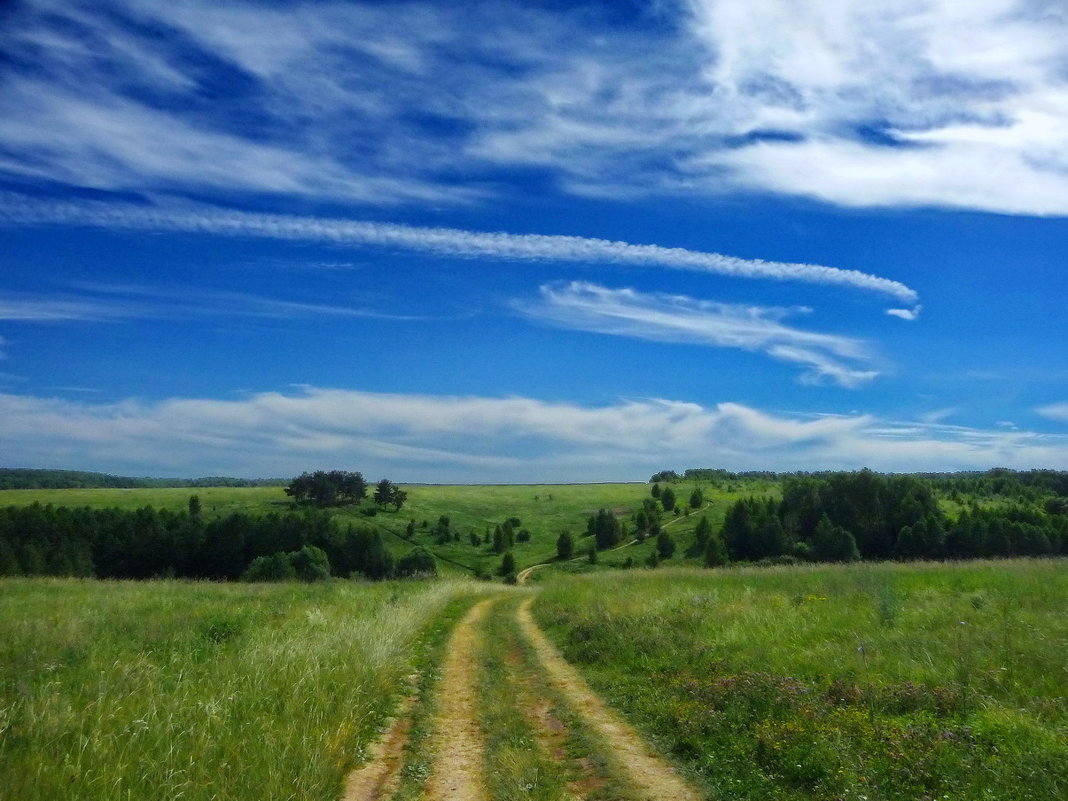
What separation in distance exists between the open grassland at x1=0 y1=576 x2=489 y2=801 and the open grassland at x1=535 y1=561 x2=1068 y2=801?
164 inches

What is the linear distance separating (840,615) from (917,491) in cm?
8133

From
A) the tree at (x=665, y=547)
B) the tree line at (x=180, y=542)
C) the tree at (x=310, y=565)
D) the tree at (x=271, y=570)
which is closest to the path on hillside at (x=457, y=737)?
the tree at (x=271, y=570)

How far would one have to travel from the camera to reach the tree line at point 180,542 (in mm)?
81250

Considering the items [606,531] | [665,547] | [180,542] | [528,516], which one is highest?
[180,542]

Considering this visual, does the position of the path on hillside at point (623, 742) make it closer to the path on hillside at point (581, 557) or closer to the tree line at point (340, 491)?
the path on hillside at point (581, 557)

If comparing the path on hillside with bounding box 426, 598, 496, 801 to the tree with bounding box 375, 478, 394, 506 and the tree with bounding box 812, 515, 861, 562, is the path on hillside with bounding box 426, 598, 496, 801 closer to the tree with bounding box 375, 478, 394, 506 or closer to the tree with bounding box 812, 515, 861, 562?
the tree with bounding box 812, 515, 861, 562

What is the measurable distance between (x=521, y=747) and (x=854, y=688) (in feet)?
16.1

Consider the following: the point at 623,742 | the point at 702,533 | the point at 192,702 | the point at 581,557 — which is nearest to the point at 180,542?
the point at 581,557

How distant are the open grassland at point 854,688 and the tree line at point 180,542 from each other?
64767 mm

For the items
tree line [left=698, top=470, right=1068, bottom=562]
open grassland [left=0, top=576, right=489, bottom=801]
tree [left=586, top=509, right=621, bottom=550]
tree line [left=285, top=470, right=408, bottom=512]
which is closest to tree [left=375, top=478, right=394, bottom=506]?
tree line [left=285, top=470, right=408, bottom=512]

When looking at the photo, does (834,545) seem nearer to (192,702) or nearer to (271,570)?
(271,570)

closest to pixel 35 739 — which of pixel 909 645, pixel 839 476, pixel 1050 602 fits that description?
pixel 909 645

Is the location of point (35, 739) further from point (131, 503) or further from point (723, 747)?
point (131, 503)

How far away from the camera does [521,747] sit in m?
9.27
